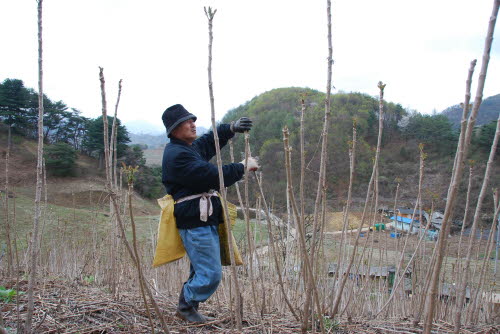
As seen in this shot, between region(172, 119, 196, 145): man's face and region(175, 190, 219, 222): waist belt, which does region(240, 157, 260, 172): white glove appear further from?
region(172, 119, 196, 145): man's face

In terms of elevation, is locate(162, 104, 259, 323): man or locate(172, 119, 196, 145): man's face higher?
locate(172, 119, 196, 145): man's face

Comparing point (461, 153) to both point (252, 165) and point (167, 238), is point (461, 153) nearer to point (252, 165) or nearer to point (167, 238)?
point (252, 165)

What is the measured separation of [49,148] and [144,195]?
5.37 meters

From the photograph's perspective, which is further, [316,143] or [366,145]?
[366,145]

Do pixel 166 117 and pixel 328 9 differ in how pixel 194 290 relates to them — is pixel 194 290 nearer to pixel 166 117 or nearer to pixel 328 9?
pixel 166 117

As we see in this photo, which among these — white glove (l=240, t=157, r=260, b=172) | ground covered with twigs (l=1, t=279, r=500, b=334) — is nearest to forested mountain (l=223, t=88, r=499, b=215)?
ground covered with twigs (l=1, t=279, r=500, b=334)

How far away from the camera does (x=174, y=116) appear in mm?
2053

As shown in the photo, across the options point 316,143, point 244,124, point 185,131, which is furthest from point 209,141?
point 316,143

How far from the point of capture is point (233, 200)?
20.2 meters

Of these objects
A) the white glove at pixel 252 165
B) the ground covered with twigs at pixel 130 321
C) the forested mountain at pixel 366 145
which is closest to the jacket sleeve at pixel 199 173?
the white glove at pixel 252 165

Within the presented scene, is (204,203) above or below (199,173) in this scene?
below

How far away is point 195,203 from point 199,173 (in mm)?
189

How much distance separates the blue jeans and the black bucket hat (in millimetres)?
569

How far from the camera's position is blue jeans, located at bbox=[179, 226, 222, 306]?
6.33ft
